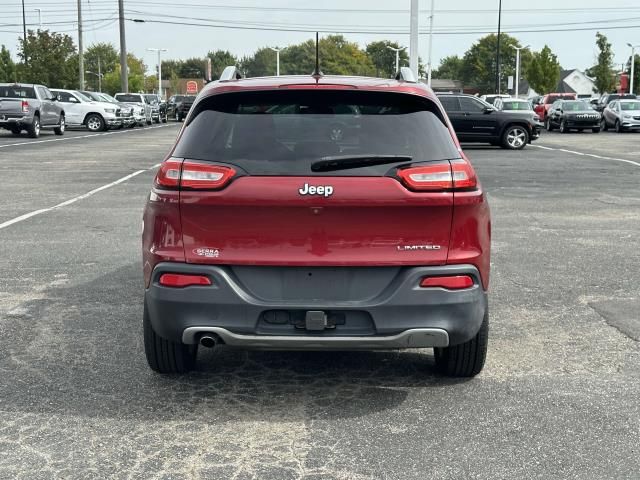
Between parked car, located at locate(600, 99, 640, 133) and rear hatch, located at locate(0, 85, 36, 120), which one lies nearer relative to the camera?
rear hatch, located at locate(0, 85, 36, 120)

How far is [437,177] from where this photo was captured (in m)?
4.23

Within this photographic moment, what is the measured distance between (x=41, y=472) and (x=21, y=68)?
7997cm

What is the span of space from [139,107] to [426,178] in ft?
155

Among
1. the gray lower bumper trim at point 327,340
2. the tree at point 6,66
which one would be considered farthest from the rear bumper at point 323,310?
the tree at point 6,66

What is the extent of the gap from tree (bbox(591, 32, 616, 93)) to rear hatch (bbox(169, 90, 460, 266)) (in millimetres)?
105521

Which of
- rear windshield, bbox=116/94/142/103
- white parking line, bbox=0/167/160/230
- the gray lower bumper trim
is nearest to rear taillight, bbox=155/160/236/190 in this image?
the gray lower bumper trim

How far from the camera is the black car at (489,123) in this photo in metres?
27.9

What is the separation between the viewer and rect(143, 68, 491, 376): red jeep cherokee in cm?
418

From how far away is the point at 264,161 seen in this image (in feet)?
13.9

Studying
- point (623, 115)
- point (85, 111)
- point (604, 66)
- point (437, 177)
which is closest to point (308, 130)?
point (437, 177)

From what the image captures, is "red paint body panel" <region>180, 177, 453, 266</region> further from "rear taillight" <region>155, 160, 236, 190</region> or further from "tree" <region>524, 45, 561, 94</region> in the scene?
"tree" <region>524, 45, 561, 94</region>

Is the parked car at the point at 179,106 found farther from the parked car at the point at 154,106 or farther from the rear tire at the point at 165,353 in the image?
the rear tire at the point at 165,353

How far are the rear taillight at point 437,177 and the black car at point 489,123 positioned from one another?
78.4 feet

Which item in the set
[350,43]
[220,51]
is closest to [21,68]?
[350,43]
